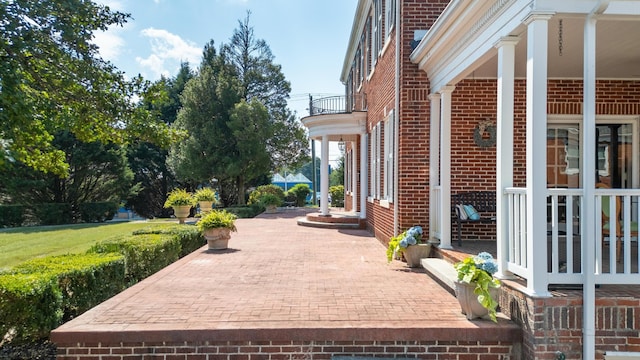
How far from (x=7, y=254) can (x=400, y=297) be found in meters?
11.7

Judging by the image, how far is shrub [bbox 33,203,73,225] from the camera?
20.1 meters

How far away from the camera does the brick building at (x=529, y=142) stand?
3.66 metres

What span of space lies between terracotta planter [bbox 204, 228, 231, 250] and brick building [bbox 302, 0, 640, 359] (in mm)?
3405

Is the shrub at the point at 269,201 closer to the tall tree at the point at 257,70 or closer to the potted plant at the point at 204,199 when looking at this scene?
the potted plant at the point at 204,199

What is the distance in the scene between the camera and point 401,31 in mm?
7352

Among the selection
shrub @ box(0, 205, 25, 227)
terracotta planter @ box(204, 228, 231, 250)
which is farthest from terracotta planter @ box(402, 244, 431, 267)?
shrub @ box(0, 205, 25, 227)

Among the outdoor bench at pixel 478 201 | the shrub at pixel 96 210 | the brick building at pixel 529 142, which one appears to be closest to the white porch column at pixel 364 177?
the brick building at pixel 529 142

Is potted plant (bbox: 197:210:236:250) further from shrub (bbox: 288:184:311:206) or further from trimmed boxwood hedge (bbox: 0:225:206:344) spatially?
shrub (bbox: 288:184:311:206)

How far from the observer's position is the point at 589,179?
3.68m

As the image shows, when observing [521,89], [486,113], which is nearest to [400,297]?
[486,113]

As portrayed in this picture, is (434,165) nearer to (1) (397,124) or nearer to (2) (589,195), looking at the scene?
(1) (397,124)

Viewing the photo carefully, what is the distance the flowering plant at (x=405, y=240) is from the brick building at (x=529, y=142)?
360 mm

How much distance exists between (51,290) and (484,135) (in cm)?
674

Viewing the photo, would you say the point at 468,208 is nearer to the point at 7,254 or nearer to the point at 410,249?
the point at 410,249
